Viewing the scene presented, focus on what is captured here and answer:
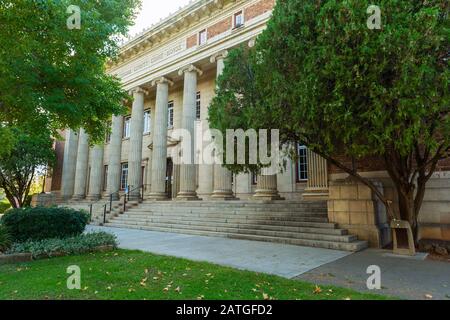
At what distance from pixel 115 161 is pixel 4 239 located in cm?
1449

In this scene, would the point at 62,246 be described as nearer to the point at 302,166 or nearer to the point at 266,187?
the point at 266,187

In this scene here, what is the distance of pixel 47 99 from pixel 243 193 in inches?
444

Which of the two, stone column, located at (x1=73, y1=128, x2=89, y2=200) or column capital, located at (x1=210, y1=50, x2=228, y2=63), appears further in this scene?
stone column, located at (x1=73, y1=128, x2=89, y2=200)

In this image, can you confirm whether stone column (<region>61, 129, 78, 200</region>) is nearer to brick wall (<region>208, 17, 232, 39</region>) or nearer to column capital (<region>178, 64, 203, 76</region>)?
column capital (<region>178, 64, 203, 76</region>)

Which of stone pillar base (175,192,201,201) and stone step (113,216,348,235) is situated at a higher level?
stone pillar base (175,192,201,201)

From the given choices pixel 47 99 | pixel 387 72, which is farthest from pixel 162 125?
pixel 387 72

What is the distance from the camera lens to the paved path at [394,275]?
466cm

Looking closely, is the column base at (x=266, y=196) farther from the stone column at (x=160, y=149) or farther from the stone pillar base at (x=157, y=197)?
the stone column at (x=160, y=149)

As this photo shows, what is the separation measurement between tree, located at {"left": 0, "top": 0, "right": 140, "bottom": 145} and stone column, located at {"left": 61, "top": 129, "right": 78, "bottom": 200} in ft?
57.8

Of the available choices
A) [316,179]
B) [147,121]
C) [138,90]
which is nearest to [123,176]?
[147,121]

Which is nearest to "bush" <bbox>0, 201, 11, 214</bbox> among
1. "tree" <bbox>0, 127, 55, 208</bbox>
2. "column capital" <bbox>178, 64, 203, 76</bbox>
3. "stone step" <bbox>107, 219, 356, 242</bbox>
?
"tree" <bbox>0, 127, 55, 208</bbox>

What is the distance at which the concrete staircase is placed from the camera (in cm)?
904

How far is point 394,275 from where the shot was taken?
5.56 metres
